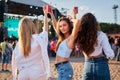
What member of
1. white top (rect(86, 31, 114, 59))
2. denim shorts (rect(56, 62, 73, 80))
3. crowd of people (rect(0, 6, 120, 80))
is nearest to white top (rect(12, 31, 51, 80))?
crowd of people (rect(0, 6, 120, 80))

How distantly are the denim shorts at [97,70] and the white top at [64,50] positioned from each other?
417mm

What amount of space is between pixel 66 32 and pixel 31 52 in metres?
0.85

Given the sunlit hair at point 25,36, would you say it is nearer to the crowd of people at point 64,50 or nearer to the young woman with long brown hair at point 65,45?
the crowd of people at point 64,50

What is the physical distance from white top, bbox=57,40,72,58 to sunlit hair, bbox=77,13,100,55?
0.30 metres

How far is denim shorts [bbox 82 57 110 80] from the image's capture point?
16.2 ft

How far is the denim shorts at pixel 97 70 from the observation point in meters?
4.95

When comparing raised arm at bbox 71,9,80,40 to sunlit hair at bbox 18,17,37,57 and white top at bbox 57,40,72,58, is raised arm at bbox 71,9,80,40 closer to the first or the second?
white top at bbox 57,40,72,58

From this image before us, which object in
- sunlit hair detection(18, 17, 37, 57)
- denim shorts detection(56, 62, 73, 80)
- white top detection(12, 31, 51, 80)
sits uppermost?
sunlit hair detection(18, 17, 37, 57)

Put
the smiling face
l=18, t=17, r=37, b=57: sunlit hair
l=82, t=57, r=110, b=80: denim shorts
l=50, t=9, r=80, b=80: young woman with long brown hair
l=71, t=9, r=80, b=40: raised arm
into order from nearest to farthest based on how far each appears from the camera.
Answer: l=18, t=17, r=37, b=57: sunlit hair < l=82, t=57, r=110, b=80: denim shorts < l=71, t=9, r=80, b=40: raised arm < l=50, t=9, r=80, b=80: young woman with long brown hair < the smiling face

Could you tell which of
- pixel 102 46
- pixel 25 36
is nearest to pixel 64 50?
pixel 102 46

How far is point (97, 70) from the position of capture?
4965 millimetres

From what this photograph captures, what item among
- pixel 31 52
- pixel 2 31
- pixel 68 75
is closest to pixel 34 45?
pixel 31 52

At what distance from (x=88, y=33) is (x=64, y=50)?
503mm

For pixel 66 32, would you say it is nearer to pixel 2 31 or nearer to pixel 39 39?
pixel 39 39
